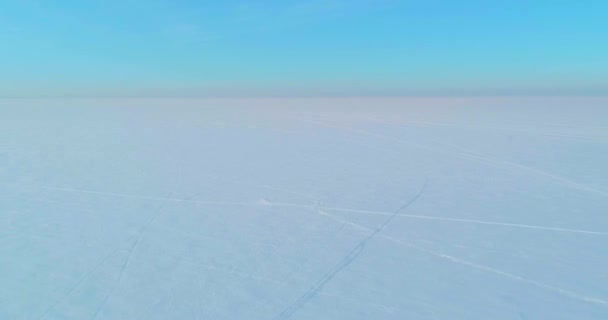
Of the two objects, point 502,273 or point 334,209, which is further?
point 334,209

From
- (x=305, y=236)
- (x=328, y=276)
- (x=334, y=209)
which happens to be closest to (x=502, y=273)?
(x=328, y=276)

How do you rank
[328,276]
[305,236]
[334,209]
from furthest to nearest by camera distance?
[334,209] < [305,236] < [328,276]

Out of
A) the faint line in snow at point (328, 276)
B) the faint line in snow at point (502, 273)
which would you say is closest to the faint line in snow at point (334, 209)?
the faint line in snow at point (328, 276)

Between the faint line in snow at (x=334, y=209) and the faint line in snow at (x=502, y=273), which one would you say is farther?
the faint line in snow at (x=334, y=209)

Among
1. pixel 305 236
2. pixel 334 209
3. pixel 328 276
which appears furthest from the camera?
pixel 334 209

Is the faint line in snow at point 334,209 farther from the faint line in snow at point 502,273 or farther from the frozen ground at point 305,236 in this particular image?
the faint line in snow at point 502,273

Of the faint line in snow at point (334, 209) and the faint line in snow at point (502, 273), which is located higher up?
the faint line in snow at point (334, 209)

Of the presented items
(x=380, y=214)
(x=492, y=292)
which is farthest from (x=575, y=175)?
(x=492, y=292)

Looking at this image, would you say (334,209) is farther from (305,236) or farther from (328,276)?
(328,276)

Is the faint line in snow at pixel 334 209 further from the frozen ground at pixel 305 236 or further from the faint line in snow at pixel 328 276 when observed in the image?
the faint line in snow at pixel 328 276

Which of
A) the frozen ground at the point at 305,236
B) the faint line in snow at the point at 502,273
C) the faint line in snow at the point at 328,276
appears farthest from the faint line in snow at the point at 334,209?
the faint line in snow at the point at 502,273

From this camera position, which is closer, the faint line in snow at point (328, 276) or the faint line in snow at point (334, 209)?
the faint line in snow at point (328, 276)
